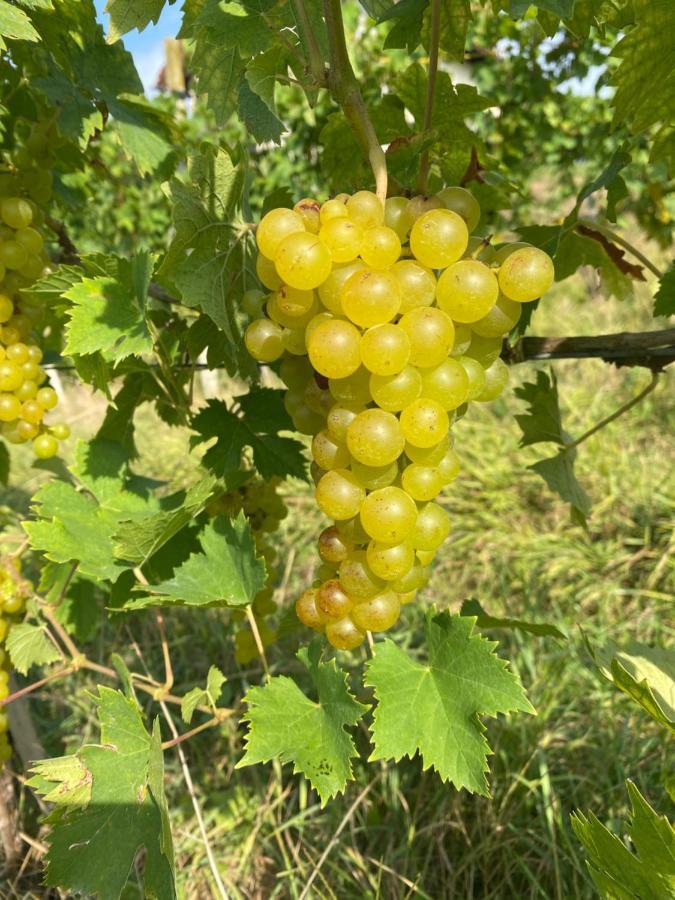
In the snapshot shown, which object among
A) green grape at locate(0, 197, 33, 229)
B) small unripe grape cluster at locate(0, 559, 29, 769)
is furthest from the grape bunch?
small unripe grape cluster at locate(0, 559, 29, 769)

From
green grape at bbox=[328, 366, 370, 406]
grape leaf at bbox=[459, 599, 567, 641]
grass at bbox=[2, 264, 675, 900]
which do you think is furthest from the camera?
grass at bbox=[2, 264, 675, 900]

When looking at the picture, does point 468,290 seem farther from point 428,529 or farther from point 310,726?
point 310,726

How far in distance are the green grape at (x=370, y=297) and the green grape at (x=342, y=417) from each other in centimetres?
11

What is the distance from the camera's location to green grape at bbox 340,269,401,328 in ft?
2.20

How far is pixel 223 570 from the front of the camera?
1000mm

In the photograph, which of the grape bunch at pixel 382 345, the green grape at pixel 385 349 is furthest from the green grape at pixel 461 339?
the green grape at pixel 385 349

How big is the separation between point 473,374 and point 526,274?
0.44ft

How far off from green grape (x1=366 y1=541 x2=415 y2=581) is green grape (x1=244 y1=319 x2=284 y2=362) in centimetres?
24

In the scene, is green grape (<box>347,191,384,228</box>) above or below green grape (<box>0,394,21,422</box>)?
above

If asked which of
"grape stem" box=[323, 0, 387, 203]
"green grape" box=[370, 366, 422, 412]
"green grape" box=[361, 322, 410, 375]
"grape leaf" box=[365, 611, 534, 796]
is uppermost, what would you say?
"grape stem" box=[323, 0, 387, 203]

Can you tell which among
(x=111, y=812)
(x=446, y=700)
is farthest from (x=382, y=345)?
(x=111, y=812)

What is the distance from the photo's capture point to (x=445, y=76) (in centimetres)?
97

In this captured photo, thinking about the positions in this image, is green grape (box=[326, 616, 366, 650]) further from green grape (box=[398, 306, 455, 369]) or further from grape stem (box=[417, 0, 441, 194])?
grape stem (box=[417, 0, 441, 194])

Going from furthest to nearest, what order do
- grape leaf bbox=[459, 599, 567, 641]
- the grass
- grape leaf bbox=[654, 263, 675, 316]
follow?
the grass → grape leaf bbox=[654, 263, 675, 316] → grape leaf bbox=[459, 599, 567, 641]
